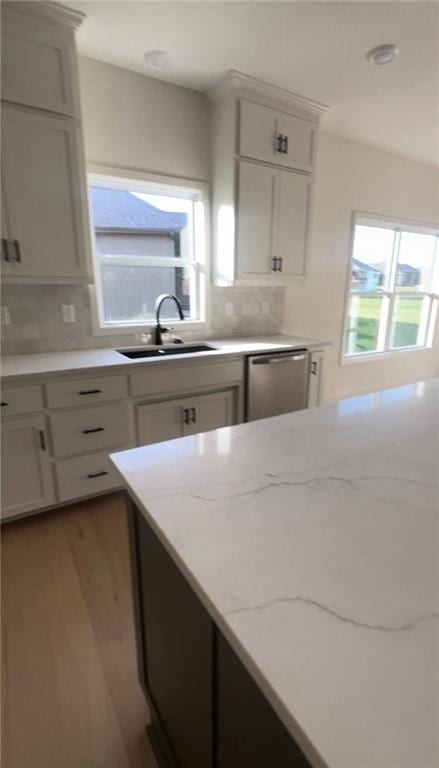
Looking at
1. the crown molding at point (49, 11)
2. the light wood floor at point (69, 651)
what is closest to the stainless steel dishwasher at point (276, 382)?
the light wood floor at point (69, 651)

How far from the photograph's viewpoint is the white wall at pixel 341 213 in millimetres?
3482

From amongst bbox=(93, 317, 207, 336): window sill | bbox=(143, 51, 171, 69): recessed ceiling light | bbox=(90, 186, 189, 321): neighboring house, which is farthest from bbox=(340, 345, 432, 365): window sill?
bbox=(143, 51, 171, 69): recessed ceiling light

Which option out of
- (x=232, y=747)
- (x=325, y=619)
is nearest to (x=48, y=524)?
(x=232, y=747)

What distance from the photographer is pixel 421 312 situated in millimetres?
4934

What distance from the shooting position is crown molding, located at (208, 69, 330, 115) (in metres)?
2.39

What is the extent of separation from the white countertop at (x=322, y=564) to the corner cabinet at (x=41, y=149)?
1557mm

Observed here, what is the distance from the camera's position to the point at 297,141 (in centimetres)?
276

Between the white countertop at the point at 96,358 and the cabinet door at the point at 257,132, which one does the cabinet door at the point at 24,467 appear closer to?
the white countertop at the point at 96,358

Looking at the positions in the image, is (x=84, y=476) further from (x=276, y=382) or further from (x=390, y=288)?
(x=390, y=288)

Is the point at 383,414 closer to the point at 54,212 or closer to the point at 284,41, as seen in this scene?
the point at 54,212

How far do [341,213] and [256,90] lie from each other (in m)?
1.54

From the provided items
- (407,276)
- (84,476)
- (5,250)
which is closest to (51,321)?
(5,250)

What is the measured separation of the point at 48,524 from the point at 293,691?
210cm

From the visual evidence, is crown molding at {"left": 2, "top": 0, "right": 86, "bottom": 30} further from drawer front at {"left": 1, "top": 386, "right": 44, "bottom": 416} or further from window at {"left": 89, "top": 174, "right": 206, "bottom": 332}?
drawer front at {"left": 1, "top": 386, "right": 44, "bottom": 416}
